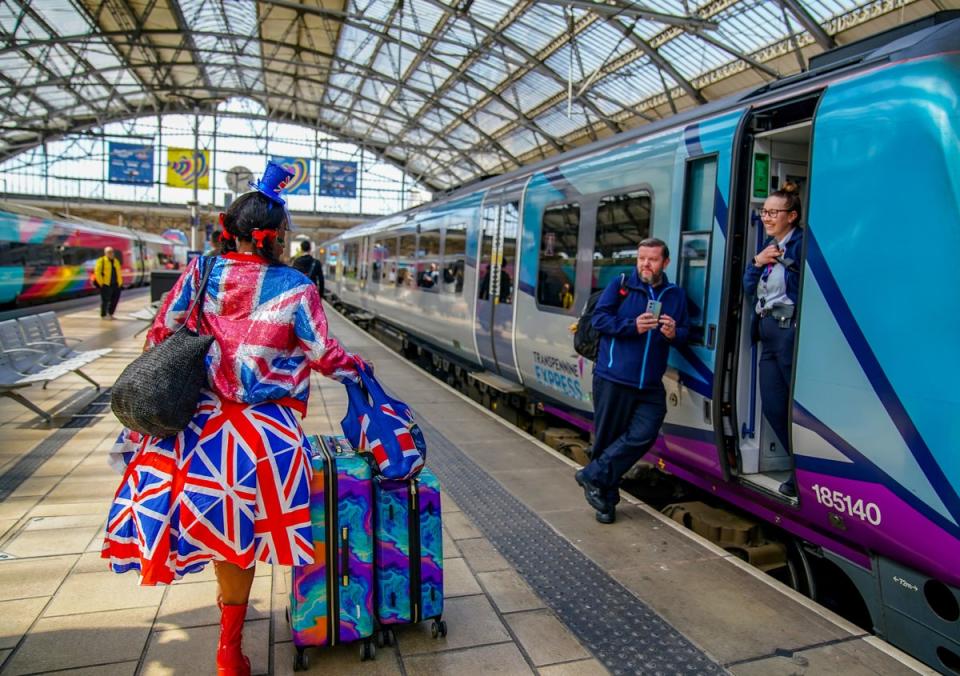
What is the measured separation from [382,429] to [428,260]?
353 inches

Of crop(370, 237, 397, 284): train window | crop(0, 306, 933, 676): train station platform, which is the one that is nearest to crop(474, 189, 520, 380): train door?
crop(0, 306, 933, 676): train station platform

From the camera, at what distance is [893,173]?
3004 millimetres

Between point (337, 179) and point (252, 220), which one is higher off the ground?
point (337, 179)

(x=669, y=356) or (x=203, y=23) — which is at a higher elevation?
(x=203, y=23)

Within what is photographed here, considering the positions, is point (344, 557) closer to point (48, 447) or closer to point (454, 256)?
point (48, 447)

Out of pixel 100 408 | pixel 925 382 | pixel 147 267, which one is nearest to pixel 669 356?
pixel 925 382

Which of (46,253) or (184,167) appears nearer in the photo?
(46,253)

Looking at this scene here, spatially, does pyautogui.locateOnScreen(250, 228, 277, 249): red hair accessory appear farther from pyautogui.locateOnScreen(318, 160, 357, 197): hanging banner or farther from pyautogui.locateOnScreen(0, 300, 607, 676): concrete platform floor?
pyautogui.locateOnScreen(318, 160, 357, 197): hanging banner

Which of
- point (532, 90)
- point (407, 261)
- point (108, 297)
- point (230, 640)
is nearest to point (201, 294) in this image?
point (230, 640)

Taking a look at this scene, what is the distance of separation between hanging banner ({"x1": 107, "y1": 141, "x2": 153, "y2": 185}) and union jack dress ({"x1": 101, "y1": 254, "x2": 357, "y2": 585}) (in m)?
29.5

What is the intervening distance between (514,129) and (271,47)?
37.8ft

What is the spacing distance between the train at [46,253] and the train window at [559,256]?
14582 mm

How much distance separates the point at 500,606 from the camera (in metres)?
3.32

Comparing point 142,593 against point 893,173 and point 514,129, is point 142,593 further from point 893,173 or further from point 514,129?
point 514,129
